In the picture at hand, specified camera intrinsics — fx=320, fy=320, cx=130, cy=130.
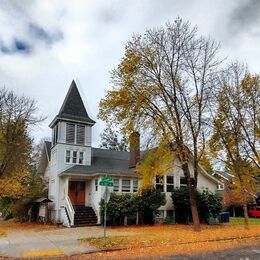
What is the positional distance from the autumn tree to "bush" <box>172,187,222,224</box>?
13.7 meters

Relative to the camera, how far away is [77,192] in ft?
92.1

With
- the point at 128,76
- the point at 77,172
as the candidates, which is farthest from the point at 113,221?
the point at 128,76

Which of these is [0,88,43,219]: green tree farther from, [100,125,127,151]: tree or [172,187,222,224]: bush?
[100,125,127,151]: tree

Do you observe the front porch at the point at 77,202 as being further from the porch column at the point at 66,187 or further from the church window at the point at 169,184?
the church window at the point at 169,184

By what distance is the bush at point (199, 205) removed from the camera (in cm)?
2728

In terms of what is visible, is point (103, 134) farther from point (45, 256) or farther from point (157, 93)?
point (45, 256)

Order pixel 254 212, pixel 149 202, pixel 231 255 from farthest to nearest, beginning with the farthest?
pixel 254 212 < pixel 149 202 < pixel 231 255

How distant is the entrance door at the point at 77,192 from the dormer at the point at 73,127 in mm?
2068

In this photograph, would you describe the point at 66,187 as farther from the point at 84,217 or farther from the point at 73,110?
the point at 73,110

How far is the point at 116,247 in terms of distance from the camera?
13367mm

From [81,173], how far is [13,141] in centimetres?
637

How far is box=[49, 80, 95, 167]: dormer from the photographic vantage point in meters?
28.8

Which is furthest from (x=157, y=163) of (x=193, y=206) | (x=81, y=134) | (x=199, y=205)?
(x=81, y=134)

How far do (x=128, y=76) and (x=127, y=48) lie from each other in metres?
1.95
